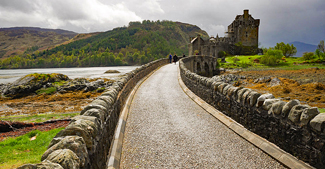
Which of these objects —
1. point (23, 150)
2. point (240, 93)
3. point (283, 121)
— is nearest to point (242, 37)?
point (240, 93)

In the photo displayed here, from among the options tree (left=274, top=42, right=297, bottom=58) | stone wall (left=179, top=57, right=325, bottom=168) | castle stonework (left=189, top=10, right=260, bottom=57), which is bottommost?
stone wall (left=179, top=57, right=325, bottom=168)

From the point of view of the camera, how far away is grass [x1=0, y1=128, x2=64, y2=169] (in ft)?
27.9

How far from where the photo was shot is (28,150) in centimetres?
1036

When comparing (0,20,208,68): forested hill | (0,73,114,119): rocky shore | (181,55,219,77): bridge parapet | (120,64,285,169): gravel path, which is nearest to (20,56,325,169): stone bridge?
(120,64,285,169): gravel path

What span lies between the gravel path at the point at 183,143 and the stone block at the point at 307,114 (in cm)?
114

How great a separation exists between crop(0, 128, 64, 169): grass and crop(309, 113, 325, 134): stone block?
28.4 feet

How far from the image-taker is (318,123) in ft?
12.5

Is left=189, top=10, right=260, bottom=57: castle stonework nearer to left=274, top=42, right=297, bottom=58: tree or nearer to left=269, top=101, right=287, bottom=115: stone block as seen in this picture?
left=274, top=42, right=297, bottom=58: tree

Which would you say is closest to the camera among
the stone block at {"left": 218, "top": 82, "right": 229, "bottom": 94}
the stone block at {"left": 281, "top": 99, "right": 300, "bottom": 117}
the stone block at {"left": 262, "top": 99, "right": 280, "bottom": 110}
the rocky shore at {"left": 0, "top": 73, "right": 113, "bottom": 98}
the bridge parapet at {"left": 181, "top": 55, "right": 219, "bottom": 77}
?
the stone block at {"left": 281, "top": 99, "right": 300, "bottom": 117}

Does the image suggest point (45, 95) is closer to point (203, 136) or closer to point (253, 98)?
point (203, 136)

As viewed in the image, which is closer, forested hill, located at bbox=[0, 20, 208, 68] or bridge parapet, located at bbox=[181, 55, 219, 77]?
bridge parapet, located at bbox=[181, 55, 219, 77]

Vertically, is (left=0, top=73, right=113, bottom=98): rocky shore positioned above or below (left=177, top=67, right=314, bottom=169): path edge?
below

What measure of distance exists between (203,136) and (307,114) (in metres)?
3.06

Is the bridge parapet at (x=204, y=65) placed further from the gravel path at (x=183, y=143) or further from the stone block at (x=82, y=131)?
the stone block at (x=82, y=131)
